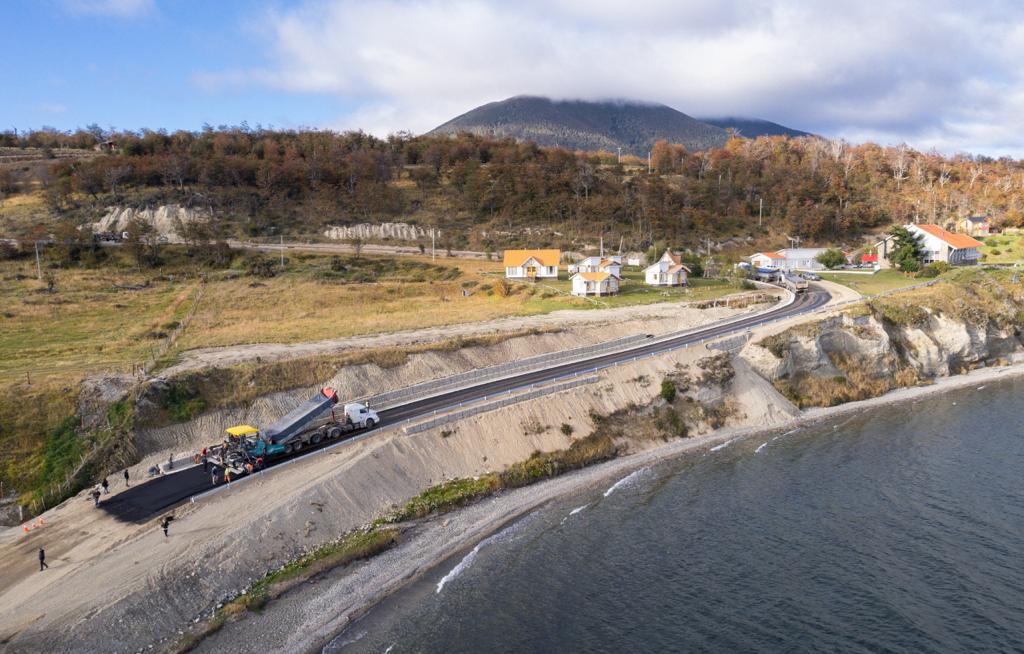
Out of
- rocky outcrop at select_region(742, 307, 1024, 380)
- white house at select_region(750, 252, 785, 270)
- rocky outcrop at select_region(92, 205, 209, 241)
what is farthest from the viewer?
rocky outcrop at select_region(92, 205, 209, 241)

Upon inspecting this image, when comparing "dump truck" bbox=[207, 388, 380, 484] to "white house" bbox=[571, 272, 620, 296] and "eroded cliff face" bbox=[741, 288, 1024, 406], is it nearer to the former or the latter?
"eroded cliff face" bbox=[741, 288, 1024, 406]

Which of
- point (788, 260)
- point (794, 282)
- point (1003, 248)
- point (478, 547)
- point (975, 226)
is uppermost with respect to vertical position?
point (975, 226)

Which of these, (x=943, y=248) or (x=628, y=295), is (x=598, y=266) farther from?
(x=943, y=248)

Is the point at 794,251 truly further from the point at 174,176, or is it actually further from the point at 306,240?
the point at 174,176

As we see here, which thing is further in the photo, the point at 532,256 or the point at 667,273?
the point at 532,256

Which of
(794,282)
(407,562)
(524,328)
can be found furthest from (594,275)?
(407,562)

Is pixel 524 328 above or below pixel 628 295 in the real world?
below

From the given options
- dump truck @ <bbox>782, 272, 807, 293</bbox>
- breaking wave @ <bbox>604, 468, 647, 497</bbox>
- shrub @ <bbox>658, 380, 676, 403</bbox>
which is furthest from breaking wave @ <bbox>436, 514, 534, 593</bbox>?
dump truck @ <bbox>782, 272, 807, 293</bbox>
